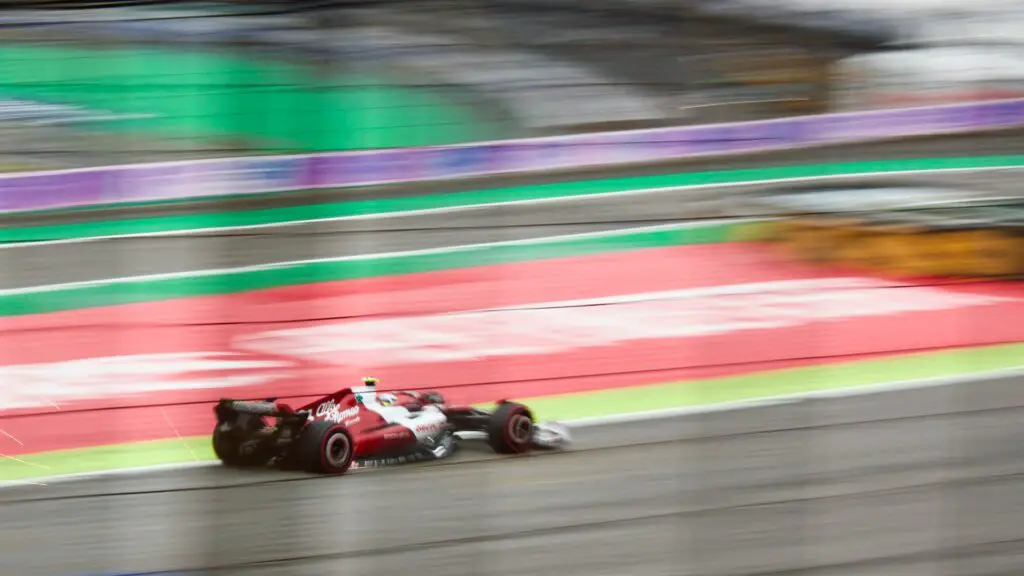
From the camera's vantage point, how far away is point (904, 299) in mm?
1383

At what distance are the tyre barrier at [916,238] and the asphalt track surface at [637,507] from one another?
15cm

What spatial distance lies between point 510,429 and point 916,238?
54 centimetres

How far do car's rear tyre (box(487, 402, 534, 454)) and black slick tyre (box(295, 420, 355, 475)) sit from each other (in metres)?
0.15

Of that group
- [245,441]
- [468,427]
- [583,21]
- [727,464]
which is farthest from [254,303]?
Result: [727,464]

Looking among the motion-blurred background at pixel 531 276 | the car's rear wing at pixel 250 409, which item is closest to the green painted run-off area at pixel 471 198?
the motion-blurred background at pixel 531 276

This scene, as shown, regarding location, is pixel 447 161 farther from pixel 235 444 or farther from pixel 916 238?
pixel 916 238

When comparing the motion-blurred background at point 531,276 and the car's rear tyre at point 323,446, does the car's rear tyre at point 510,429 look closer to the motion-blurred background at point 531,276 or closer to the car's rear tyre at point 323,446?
the motion-blurred background at point 531,276

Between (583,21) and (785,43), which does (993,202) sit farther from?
(583,21)

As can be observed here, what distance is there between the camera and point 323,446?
1165 millimetres

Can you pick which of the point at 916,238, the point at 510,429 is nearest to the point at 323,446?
the point at 510,429

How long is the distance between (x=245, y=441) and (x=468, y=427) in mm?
220

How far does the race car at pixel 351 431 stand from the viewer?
1166 mm

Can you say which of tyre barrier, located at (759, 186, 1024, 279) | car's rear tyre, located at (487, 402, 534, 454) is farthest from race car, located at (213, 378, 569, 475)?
tyre barrier, located at (759, 186, 1024, 279)

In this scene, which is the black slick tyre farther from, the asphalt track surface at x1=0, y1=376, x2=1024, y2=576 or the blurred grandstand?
the blurred grandstand
